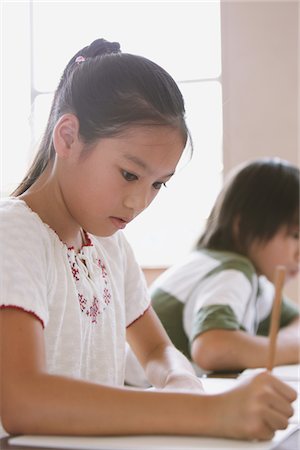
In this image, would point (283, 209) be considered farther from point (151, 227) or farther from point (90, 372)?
point (151, 227)

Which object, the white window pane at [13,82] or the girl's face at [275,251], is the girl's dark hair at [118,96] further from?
the girl's face at [275,251]

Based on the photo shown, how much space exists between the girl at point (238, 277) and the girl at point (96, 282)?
401 millimetres

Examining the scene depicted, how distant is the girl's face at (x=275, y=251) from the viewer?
73.8 inches

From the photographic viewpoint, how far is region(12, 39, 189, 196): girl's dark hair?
0.91 meters

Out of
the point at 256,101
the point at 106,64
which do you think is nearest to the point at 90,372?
the point at 106,64

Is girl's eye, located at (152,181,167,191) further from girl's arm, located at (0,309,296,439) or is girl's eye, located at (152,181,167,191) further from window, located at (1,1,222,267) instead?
girl's arm, located at (0,309,296,439)

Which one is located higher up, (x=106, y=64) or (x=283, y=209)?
(x=106, y=64)

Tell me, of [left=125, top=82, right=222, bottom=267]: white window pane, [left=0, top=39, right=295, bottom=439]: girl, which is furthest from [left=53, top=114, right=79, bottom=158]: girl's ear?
[left=125, top=82, right=222, bottom=267]: white window pane

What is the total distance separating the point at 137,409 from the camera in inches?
27.0

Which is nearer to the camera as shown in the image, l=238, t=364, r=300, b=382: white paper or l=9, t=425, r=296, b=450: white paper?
l=9, t=425, r=296, b=450: white paper

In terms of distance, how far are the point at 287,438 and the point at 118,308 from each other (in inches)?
16.1

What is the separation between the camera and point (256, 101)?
11.4ft

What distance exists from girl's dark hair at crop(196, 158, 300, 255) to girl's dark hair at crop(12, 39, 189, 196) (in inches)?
37.0

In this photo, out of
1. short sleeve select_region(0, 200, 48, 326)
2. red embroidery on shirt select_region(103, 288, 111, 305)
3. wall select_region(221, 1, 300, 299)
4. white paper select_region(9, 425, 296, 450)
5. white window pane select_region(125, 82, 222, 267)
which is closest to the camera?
white paper select_region(9, 425, 296, 450)
